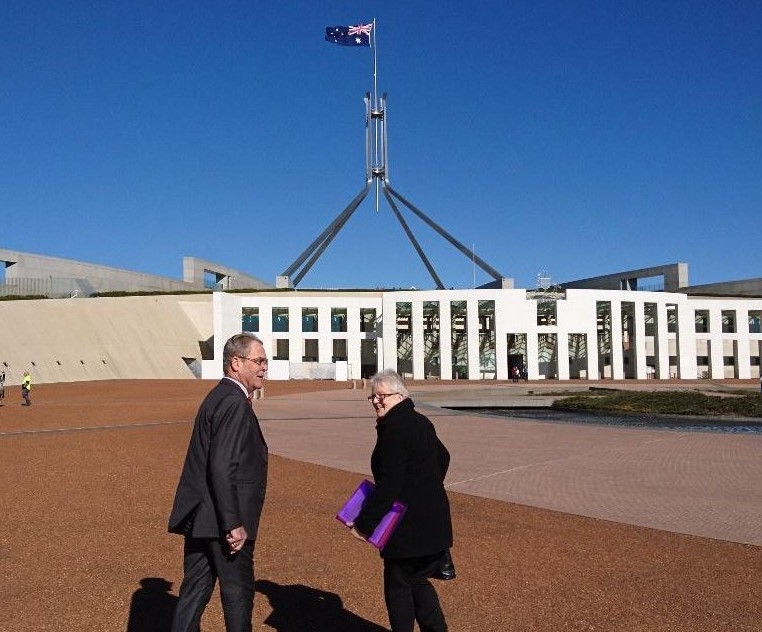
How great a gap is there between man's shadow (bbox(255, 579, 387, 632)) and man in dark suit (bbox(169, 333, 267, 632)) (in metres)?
0.85

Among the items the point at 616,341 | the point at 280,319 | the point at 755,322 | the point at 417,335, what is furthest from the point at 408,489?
the point at 755,322

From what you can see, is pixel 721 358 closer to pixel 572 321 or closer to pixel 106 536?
pixel 572 321

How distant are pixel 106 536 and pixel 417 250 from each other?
158 feet

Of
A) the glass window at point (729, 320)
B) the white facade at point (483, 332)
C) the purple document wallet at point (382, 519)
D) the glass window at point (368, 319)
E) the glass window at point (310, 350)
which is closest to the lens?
the purple document wallet at point (382, 519)

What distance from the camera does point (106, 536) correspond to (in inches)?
241

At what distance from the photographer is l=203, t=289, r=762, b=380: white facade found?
42594mm

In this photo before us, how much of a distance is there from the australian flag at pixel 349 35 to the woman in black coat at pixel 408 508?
158ft

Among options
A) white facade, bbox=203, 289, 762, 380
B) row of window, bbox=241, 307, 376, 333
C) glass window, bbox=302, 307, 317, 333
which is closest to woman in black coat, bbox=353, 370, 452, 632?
white facade, bbox=203, 289, 762, 380

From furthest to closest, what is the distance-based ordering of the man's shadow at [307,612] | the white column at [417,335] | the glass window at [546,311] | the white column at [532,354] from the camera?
1. the glass window at [546,311]
2. the white column at [417,335]
3. the white column at [532,354]
4. the man's shadow at [307,612]

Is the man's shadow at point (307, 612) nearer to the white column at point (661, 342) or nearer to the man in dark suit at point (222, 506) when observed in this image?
the man in dark suit at point (222, 506)

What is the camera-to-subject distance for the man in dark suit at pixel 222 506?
3.18 m

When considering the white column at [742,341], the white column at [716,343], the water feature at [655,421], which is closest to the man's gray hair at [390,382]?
the water feature at [655,421]

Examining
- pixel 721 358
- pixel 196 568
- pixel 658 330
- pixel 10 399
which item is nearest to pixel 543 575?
pixel 196 568

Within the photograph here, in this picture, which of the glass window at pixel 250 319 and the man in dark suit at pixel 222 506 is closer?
the man in dark suit at pixel 222 506
